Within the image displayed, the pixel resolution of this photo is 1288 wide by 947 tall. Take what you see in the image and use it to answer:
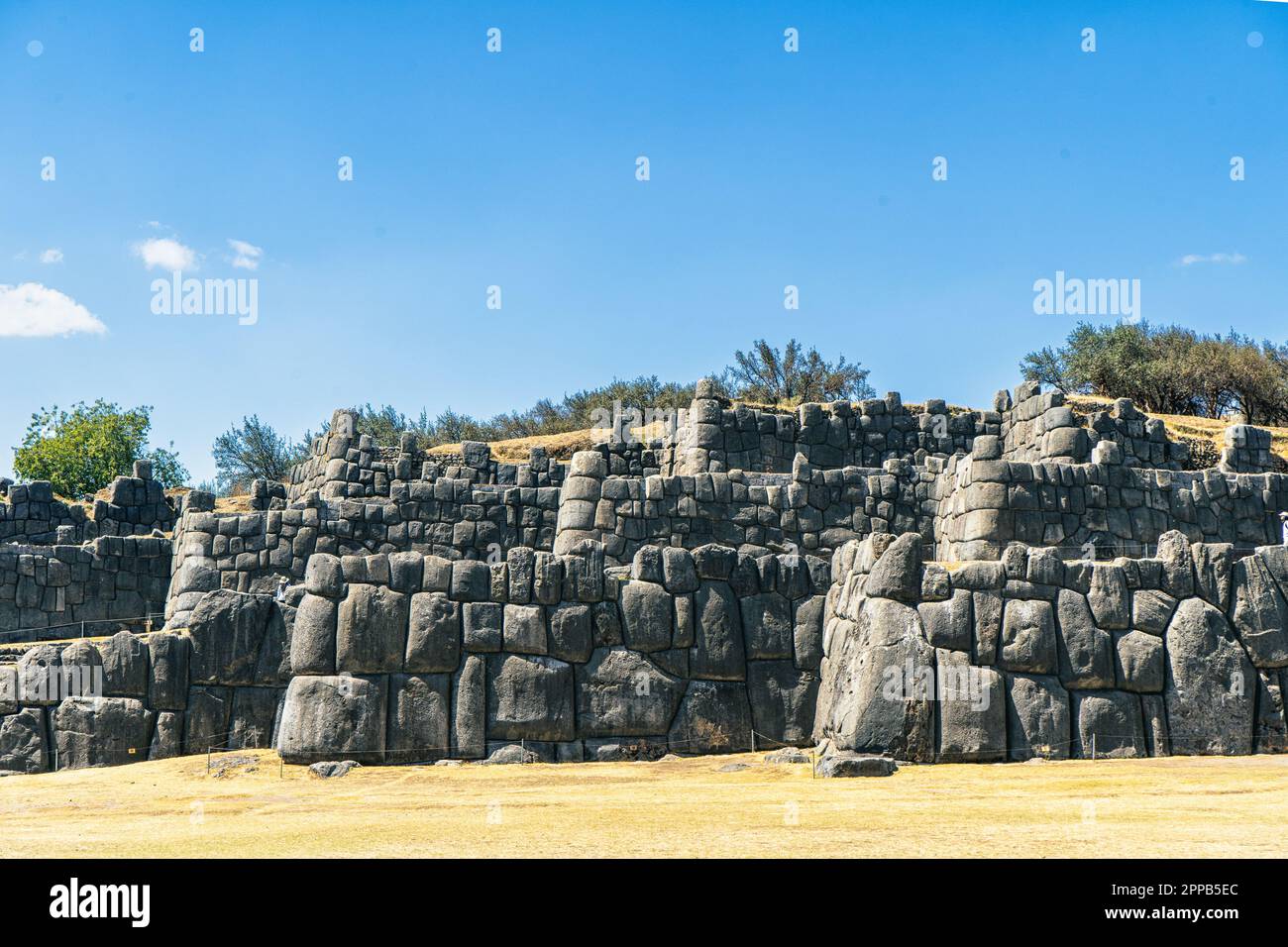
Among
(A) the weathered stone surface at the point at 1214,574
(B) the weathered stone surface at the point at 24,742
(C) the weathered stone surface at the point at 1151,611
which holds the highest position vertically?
(A) the weathered stone surface at the point at 1214,574

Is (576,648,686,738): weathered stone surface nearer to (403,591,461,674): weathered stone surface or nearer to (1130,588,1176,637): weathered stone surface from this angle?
(403,591,461,674): weathered stone surface

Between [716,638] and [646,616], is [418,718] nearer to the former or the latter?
[646,616]

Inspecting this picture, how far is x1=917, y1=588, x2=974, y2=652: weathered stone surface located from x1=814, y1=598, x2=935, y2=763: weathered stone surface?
12 cm

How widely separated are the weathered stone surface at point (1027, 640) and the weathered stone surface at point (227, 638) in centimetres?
893

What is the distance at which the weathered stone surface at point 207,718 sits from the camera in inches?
622

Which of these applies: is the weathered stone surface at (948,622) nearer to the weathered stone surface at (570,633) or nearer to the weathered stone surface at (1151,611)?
the weathered stone surface at (1151,611)

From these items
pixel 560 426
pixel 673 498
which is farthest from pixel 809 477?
pixel 560 426

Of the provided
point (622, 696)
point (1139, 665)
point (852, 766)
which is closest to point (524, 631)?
point (622, 696)

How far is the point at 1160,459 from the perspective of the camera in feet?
89.6

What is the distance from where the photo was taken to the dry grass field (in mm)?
9031

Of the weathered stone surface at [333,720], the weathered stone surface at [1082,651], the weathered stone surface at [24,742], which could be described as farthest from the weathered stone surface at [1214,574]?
the weathered stone surface at [24,742]
